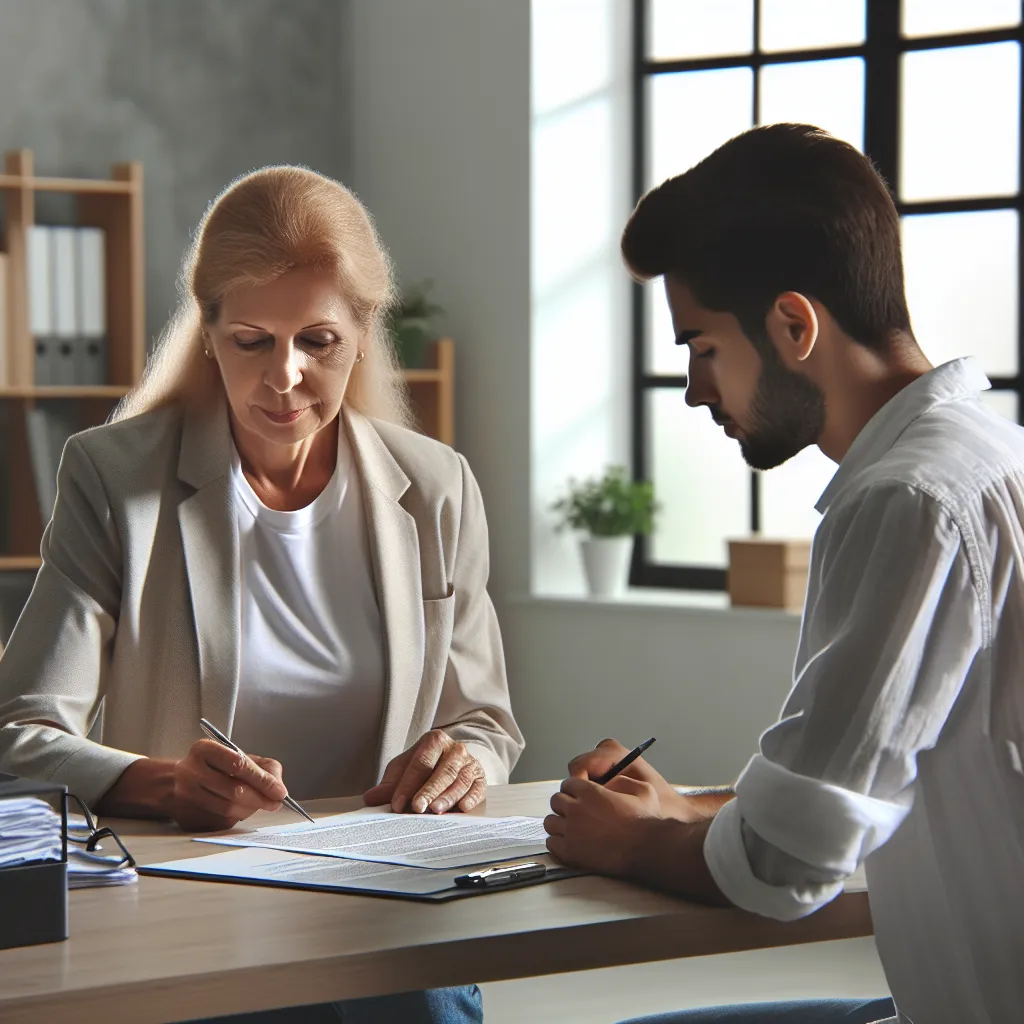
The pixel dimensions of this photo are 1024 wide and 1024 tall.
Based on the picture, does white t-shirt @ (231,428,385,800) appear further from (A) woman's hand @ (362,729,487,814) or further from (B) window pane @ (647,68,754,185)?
(B) window pane @ (647,68,754,185)

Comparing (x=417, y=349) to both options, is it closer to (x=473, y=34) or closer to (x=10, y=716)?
(x=473, y=34)

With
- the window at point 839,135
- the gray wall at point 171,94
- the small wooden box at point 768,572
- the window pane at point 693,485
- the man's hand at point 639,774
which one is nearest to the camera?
the man's hand at point 639,774

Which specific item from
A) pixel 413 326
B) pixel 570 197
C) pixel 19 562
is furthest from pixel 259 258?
pixel 570 197

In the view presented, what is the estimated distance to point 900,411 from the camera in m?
1.42

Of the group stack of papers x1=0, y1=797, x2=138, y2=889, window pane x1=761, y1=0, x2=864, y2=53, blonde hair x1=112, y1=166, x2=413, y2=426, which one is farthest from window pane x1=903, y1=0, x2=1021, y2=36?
stack of papers x1=0, y1=797, x2=138, y2=889

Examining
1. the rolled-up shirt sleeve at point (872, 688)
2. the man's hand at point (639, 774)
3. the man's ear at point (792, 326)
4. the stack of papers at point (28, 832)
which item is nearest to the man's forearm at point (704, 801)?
the man's hand at point (639, 774)

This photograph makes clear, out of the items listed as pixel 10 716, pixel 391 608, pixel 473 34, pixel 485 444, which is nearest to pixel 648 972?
pixel 485 444

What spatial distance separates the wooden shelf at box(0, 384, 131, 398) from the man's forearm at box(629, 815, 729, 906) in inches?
131

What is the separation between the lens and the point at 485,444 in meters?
5.15

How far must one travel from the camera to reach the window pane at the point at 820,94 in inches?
191

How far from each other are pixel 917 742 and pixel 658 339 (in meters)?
3.99

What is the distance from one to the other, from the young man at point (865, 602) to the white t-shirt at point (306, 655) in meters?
0.75

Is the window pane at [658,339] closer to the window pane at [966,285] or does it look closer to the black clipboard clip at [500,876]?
the window pane at [966,285]

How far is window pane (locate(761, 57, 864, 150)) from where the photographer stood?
485 cm
